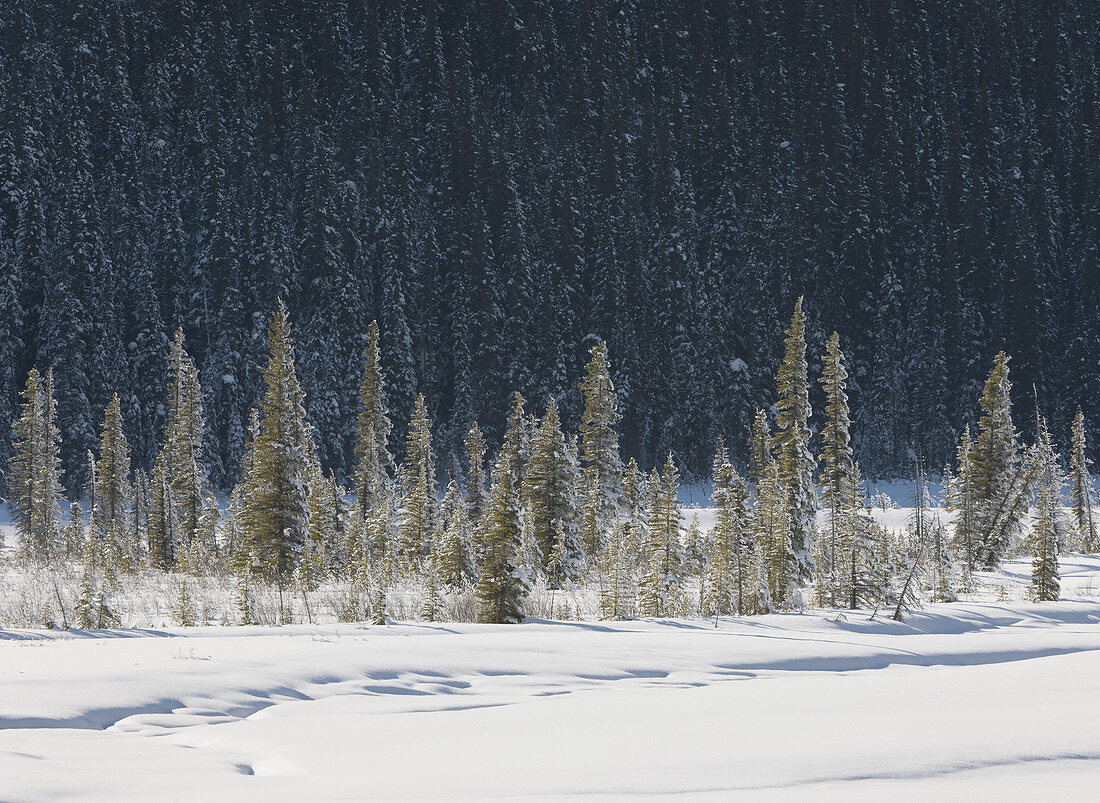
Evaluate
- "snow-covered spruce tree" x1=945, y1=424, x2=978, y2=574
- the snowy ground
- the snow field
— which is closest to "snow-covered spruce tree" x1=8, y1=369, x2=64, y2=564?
the snowy ground

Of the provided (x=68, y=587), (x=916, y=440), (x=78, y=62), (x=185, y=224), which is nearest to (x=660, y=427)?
(x=916, y=440)

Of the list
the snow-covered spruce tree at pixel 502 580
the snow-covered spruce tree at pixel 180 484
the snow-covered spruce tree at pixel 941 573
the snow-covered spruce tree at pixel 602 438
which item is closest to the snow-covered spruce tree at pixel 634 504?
the snow-covered spruce tree at pixel 602 438

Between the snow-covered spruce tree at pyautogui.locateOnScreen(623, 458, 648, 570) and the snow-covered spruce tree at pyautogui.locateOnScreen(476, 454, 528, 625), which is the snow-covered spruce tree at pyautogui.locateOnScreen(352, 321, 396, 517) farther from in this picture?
the snow-covered spruce tree at pyautogui.locateOnScreen(476, 454, 528, 625)

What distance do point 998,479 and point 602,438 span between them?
42.4 ft

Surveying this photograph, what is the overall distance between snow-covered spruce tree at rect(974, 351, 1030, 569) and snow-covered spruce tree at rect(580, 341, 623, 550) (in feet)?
38.2

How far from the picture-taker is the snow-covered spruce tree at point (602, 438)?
30953 millimetres

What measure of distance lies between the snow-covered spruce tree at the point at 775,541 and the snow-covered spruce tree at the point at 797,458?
0.83 feet

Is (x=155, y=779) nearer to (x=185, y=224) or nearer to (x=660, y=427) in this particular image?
(x=660, y=427)

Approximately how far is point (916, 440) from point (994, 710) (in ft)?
221

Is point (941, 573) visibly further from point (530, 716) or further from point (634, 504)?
point (634, 504)

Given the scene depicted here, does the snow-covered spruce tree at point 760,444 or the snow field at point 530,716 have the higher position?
the snow-covered spruce tree at point 760,444

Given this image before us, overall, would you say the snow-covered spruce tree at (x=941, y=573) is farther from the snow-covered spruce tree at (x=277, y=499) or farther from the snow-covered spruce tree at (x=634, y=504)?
the snow-covered spruce tree at (x=277, y=499)

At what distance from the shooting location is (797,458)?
869 inches

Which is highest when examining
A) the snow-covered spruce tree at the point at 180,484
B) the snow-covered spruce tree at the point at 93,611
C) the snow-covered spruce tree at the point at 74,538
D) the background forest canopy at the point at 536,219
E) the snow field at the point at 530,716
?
the background forest canopy at the point at 536,219
